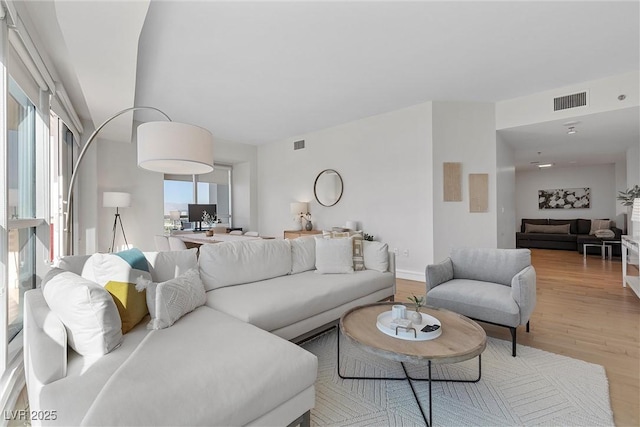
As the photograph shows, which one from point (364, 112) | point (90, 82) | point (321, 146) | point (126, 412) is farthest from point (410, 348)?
point (321, 146)

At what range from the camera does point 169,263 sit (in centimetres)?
229

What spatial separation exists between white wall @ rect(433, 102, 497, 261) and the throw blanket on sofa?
361cm

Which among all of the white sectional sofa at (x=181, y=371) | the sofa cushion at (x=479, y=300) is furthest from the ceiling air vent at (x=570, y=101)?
the white sectional sofa at (x=181, y=371)

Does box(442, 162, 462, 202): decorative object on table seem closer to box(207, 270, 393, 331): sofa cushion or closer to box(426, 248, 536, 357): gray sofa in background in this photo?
box(426, 248, 536, 357): gray sofa in background

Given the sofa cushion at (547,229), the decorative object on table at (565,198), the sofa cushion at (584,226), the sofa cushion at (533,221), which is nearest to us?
the sofa cushion at (584,226)

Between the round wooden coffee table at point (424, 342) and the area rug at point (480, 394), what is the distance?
0.08 meters

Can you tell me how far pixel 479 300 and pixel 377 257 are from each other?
104 centimetres

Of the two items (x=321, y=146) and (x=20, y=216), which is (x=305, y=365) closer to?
(x=20, y=216)

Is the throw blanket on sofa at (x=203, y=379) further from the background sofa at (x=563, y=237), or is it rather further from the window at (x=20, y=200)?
the background sofa at (x=563, y=237)

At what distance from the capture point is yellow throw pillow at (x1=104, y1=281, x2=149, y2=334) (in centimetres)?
170

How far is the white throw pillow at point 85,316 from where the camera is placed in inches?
54.8

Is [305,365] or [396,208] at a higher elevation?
[396,208]

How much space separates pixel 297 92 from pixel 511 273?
3294mm

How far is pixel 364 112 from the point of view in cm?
497
